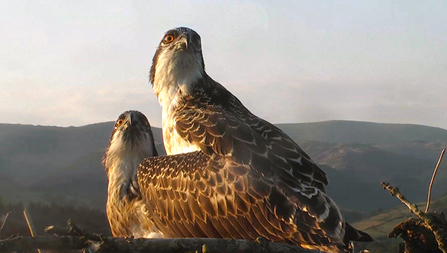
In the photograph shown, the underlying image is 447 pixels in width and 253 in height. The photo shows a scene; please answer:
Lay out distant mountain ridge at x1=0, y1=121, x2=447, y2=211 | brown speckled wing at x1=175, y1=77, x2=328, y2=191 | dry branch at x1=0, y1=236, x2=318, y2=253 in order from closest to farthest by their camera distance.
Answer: dry branch at x1=0, y1=236, x2=318, y2=253 → brown speckled wing at x1=175, y1=77, x2=328, y2=191 → distant mountain ridge at x1=0, y1=121, x2=447, y2=211

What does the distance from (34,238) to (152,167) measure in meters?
4.47

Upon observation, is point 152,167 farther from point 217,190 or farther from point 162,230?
point 217,190

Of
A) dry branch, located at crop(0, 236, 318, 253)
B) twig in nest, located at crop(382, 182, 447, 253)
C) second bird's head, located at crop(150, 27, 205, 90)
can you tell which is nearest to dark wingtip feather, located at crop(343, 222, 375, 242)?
twig in nest, located at crop(382, 182, 447, 253)

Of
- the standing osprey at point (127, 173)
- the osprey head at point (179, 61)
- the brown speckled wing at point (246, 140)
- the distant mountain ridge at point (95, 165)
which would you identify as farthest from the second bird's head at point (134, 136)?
the distant mountain ridge at point (95, 165)

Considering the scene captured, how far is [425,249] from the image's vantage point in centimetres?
504

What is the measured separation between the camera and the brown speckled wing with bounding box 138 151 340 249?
234 inches

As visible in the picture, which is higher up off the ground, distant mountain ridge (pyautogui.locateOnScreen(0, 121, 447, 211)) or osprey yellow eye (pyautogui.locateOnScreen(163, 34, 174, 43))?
osprey yellow eye (pyautogui.locateOnScreen(163, 34, 174, 43))

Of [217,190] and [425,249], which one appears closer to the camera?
[425,249]

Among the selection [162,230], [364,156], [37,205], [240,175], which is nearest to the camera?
[240,175]

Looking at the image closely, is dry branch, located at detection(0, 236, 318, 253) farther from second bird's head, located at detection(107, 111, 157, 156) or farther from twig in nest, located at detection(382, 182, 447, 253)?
second bird's head, located at detection(107, 111, 157, 156)

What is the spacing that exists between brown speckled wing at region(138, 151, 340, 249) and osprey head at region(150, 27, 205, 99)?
162 cm

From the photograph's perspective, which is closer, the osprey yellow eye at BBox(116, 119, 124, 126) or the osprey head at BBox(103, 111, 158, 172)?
the osprey head at BBox(103, 111, 158, 172)

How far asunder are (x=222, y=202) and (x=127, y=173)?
2495mm

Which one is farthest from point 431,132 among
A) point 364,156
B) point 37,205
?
point 37,205
